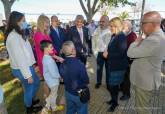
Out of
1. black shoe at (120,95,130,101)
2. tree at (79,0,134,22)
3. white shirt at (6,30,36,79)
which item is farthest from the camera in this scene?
tree at (79,0,134,22)

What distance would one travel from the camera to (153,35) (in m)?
4.08

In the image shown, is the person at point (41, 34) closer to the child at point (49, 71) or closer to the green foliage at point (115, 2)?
the child at point (49, 71)

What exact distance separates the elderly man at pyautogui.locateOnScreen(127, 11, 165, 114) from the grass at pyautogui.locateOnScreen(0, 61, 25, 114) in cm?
287

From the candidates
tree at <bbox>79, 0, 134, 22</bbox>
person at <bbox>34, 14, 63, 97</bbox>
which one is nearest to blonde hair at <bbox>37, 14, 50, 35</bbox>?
person at <bbox>34, 14, 63, 97</bbox>

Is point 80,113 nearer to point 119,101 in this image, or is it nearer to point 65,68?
point 65,68

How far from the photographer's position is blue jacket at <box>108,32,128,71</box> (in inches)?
232

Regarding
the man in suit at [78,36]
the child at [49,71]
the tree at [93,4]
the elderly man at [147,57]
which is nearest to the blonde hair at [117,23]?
the child at [49,71]

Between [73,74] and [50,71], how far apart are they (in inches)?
40.0

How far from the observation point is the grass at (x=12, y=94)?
6.45 m

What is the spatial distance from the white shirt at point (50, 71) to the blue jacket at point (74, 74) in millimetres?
817

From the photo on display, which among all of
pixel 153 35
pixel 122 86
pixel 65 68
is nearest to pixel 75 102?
pixel 65 68

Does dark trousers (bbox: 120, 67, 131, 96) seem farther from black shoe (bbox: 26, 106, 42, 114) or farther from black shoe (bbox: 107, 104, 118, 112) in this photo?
black shoe (bbox: 26, 106, 42, 114)

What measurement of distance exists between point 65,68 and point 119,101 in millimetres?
2407

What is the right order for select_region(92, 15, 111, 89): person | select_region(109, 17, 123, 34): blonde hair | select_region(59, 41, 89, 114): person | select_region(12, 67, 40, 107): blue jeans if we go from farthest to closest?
1. select_region(92, 15, 111, 89): person
2. select_region(109, 17, 123, 34): blonde hair
3. select_region(12, 67, 40, 107): blue jeans
4. select_region(59, 41, 89, 114): person
